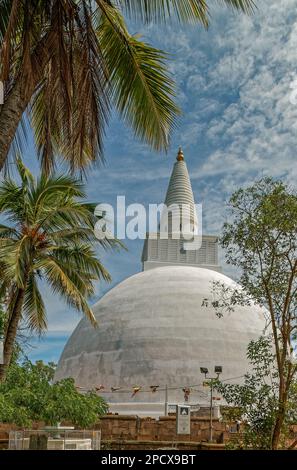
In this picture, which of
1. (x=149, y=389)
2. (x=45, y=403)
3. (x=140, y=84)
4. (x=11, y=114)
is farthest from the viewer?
(x=149, y=389)

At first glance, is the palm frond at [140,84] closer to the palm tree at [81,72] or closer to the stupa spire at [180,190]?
the palm tree at [81,72]

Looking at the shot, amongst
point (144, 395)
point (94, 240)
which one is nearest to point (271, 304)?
point (94, 240)

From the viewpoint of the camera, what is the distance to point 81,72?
7.60m

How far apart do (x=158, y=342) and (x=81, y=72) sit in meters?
22.4

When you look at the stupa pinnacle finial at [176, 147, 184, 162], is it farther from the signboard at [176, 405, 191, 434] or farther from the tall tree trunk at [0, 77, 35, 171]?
the tall tree trunk at [0, 77, 35, 171]

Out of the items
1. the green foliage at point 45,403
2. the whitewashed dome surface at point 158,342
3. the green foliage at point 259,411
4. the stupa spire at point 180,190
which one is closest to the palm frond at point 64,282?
the green foliage at point 45,403

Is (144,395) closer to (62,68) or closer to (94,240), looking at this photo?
(94,240)

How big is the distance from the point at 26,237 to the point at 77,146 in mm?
5378

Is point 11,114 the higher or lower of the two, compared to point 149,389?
higher

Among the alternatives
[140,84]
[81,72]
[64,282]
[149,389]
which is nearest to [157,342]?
[149,389]

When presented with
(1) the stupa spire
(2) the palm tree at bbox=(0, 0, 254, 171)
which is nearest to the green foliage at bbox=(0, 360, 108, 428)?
(2) the palm tree at bbox=(0, 0, 254, 171)

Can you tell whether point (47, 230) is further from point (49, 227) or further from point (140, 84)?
point (140, 84)

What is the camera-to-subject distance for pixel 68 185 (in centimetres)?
1384

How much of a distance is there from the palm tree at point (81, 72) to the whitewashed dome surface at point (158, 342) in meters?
18.2
